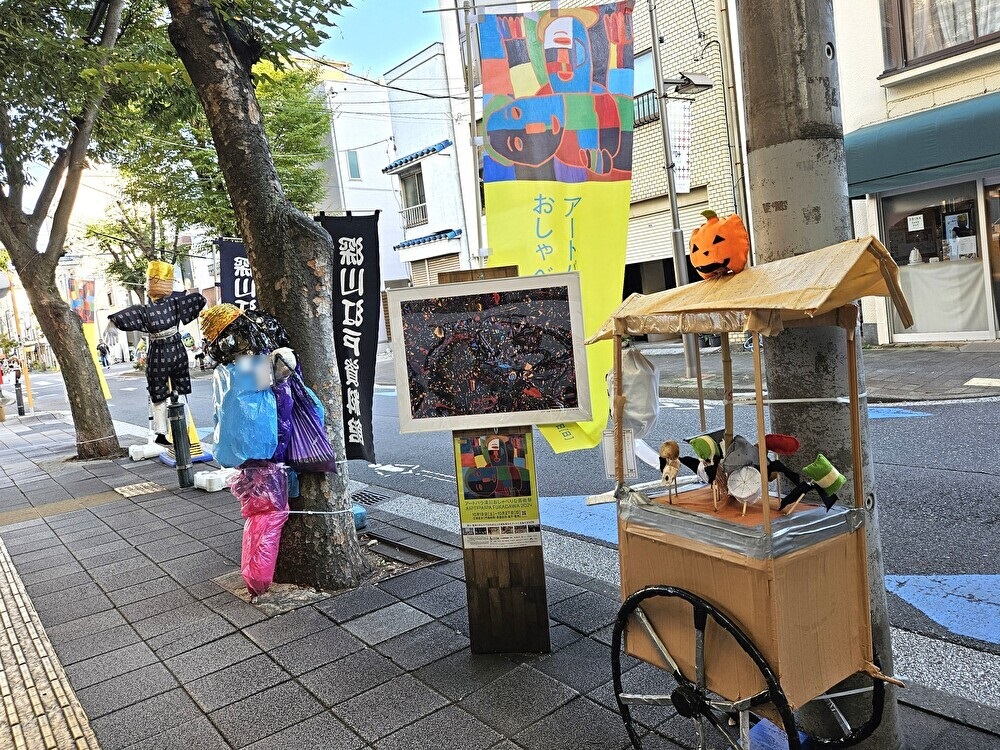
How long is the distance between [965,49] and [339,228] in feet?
36.2

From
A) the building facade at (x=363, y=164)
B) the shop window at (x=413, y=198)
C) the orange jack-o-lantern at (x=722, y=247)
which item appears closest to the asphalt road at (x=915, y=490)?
the orange jack-o-lantern at (x=722, y=247)

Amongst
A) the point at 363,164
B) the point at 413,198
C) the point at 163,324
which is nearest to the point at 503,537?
the point at 163,324

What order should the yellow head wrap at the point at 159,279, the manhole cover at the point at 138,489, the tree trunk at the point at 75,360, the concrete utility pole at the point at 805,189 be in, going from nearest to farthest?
the concrete utility pole at the point at 805,189 < the yellow head wrap at the point at 159,279 < the manhole cover at the point at 138,489 < the tree trunk at the point at 75,360

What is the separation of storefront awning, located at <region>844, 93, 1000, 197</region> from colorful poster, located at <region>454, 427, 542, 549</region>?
1052cm

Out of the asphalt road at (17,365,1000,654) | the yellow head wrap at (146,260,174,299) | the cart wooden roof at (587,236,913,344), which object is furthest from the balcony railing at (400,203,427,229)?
the cart wooden roof at (587,236,913,344)

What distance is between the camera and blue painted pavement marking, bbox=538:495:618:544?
5.73 m

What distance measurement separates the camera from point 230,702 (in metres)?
3.49

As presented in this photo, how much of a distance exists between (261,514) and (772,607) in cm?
339

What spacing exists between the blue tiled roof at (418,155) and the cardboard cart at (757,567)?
24.5 metres

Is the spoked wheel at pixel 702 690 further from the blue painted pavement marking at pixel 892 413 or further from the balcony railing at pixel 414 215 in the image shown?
the balcony railing at pixel 414 215

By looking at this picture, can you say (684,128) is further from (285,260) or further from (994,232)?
(285,260)

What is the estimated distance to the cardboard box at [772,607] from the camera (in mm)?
2273

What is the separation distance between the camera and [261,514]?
467cm

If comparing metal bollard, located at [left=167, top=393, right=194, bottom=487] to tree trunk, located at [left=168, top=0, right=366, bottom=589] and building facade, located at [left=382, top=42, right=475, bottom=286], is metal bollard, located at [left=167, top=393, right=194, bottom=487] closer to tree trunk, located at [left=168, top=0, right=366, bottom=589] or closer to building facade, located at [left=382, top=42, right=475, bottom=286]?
tree trunk, located at [left=168, top=0, right=366, bottom=589]
